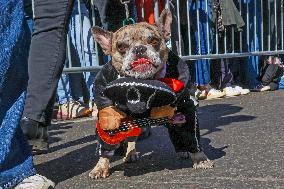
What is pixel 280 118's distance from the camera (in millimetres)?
3977

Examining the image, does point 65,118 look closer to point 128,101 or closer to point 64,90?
point 64,90

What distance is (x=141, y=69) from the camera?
255 centimetres

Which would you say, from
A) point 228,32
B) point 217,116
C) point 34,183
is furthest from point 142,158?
point 228,32

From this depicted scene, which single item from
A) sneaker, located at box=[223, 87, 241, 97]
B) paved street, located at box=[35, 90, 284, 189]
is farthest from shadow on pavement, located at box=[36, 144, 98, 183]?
sneaker, located at box=[223, 87, 241, 97]

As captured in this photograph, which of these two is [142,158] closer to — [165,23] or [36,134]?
[36,134]

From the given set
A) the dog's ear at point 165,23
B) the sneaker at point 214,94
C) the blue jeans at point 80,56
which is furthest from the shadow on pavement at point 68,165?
the sneaker at point 214,94

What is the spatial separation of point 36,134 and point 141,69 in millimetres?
777

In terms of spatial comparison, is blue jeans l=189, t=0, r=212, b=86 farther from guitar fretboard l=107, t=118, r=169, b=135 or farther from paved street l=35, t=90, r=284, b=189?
guitar fretboard l=107, t=118, r=169, b=135

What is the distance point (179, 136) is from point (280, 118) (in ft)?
4.86

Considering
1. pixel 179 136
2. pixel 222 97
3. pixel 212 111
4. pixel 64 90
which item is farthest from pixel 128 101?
pixel 222 97

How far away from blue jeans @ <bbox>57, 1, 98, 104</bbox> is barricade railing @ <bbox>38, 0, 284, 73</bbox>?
0.80 m

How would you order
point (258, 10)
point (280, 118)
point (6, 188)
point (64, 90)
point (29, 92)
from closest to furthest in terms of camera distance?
point (6, 188)
point (29, 92)
point (280, 118)
point (64, 90)
point (258, 10)

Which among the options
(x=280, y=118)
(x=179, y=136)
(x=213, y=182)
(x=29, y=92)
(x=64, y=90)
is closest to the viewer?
(x=213, y=182)

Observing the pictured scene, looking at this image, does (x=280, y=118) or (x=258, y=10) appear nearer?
(x=280, y=118)
